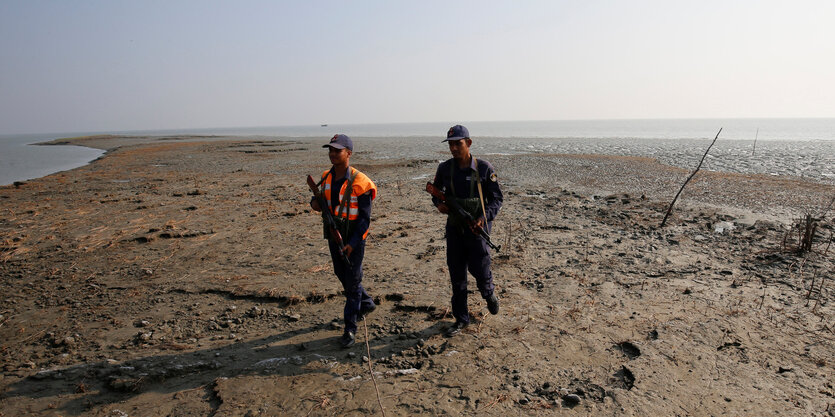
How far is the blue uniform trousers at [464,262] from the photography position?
416 cm

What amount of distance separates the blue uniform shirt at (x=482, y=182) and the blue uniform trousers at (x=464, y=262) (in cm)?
27

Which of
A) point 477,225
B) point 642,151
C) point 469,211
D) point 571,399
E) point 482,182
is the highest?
point 482,182

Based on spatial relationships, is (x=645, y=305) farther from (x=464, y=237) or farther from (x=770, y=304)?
(x=464, y=237)

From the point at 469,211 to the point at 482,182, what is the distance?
35 cm

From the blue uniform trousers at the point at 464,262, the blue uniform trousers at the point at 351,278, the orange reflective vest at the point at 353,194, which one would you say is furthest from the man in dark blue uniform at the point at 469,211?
the blue uniform trousers at the point at 351,278

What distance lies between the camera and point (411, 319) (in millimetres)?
4629

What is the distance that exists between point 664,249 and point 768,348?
324 cm

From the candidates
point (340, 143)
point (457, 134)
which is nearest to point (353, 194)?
point (340, 143)

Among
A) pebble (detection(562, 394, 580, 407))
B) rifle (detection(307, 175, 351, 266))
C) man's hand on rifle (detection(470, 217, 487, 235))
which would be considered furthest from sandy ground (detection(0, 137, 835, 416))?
man's hand on rifle (detection(470, 217, 487, 235))

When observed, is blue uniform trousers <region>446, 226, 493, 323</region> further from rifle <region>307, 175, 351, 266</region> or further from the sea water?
the sea water

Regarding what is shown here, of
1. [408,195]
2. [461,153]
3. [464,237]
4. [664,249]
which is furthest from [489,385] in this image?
[408,195]

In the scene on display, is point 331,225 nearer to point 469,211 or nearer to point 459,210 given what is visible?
point 459,210

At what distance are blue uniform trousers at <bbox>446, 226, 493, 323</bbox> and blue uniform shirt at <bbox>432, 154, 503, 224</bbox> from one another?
271mm

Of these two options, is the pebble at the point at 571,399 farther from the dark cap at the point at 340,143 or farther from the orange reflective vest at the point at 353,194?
the dark cap at the point at 340,143
